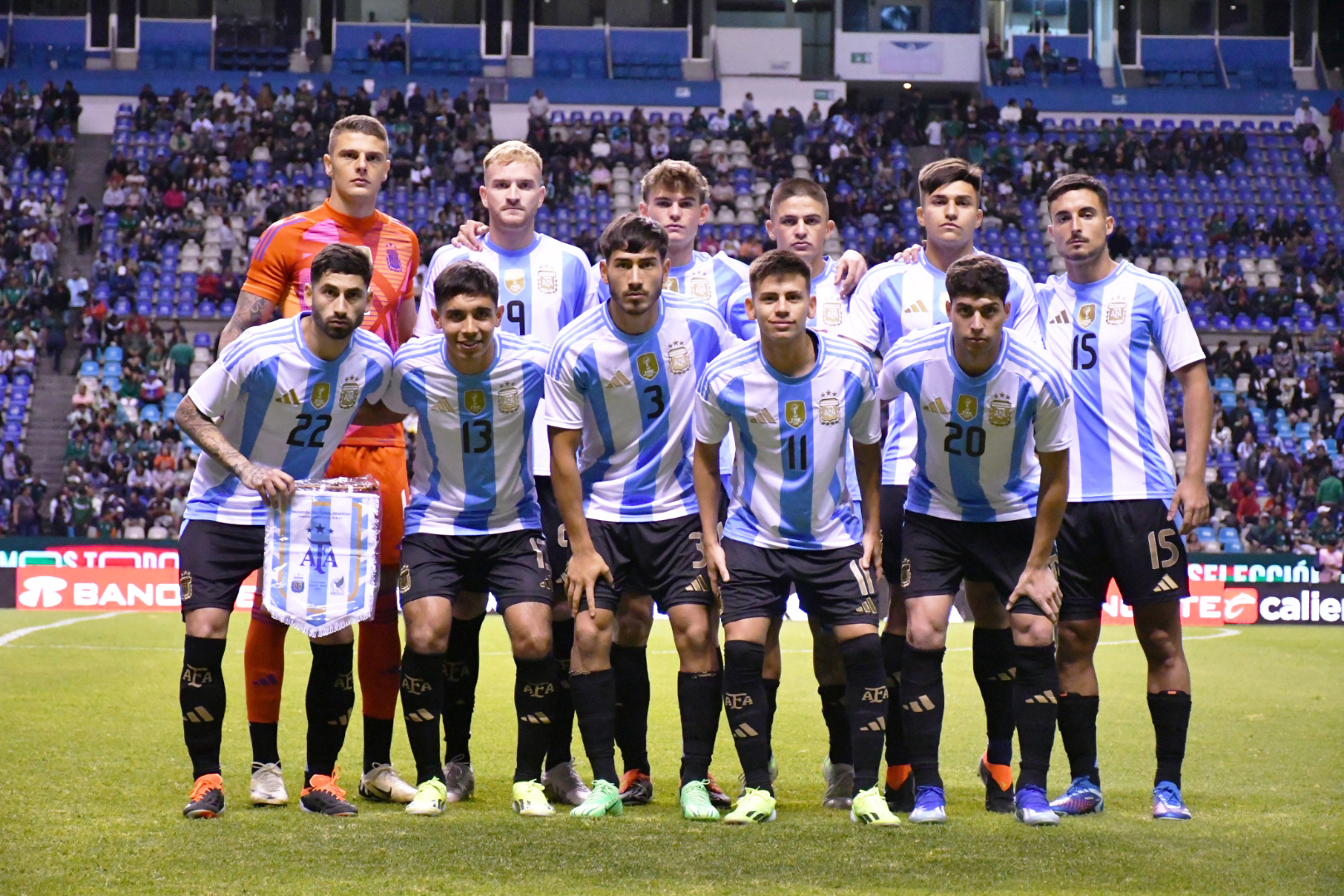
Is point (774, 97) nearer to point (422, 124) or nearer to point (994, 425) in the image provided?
point (422, 124)

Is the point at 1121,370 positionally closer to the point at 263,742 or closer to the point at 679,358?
the point at 679,358

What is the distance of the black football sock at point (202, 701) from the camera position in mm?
5113

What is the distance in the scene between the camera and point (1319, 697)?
9.74 meters

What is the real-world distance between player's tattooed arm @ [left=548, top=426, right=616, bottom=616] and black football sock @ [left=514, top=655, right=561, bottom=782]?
0.28 meters

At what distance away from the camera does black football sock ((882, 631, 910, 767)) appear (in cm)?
549

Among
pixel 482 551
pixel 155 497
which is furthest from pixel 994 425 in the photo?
pixel 155 497

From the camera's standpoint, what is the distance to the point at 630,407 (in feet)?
17.5

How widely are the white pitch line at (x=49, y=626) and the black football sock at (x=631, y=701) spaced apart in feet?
28.3

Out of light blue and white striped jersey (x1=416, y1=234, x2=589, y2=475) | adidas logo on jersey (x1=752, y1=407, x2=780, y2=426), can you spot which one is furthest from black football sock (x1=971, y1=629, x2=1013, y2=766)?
light blue and white striped jersey (x1=416, y1=234, x2=589, y2=475)

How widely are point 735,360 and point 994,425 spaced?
0.95 metres

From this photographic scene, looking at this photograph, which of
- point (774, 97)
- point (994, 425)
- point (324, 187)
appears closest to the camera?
point (994, 425)

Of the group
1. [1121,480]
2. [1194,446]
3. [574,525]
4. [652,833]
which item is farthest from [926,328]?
[652,833]

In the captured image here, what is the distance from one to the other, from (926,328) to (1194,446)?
1.07 meters

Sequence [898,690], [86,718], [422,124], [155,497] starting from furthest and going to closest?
[422,124]
[155,497]
[86,718]
[898,690]
